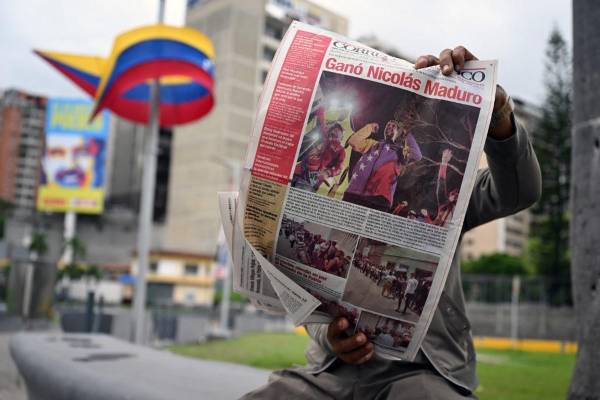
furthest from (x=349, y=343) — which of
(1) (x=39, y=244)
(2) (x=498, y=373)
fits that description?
(1) (x=39, y=244)

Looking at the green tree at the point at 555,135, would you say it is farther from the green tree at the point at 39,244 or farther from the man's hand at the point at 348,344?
the green tree at the point at 39,244

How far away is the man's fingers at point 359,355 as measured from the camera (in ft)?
4.45

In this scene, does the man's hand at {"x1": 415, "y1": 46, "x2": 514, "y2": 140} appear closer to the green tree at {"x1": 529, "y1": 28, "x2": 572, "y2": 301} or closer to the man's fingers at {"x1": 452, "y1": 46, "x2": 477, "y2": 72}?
the man's fingers at {"x1": 452, "y1": 46, "x2": 477, "y2": 72}

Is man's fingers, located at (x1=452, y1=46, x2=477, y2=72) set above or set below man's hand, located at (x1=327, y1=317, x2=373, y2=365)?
above

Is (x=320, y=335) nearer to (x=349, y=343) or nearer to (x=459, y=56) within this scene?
(x=349, y=343)

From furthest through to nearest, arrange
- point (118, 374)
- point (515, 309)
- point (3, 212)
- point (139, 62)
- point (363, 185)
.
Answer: point (3, 212) < point (515, 309) < point (139, 62) < point (118, 374) < point (363, 185)

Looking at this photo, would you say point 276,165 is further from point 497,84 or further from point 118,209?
point 118,209

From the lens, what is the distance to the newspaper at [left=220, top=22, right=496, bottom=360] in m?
1.27

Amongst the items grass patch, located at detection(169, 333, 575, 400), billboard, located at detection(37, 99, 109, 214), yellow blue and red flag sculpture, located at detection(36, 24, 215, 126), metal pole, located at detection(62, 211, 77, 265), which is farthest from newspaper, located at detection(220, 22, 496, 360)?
metal pole, located at detection(62, 211, 77, 265)

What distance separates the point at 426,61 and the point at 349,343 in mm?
598

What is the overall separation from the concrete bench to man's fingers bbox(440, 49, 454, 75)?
1.05 m

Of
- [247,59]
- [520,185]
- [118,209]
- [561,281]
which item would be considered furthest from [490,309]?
[118,209]

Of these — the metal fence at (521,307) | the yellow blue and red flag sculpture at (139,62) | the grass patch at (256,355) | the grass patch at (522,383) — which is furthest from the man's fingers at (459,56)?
the metal fence at (521,307)

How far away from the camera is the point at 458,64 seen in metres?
1.32
